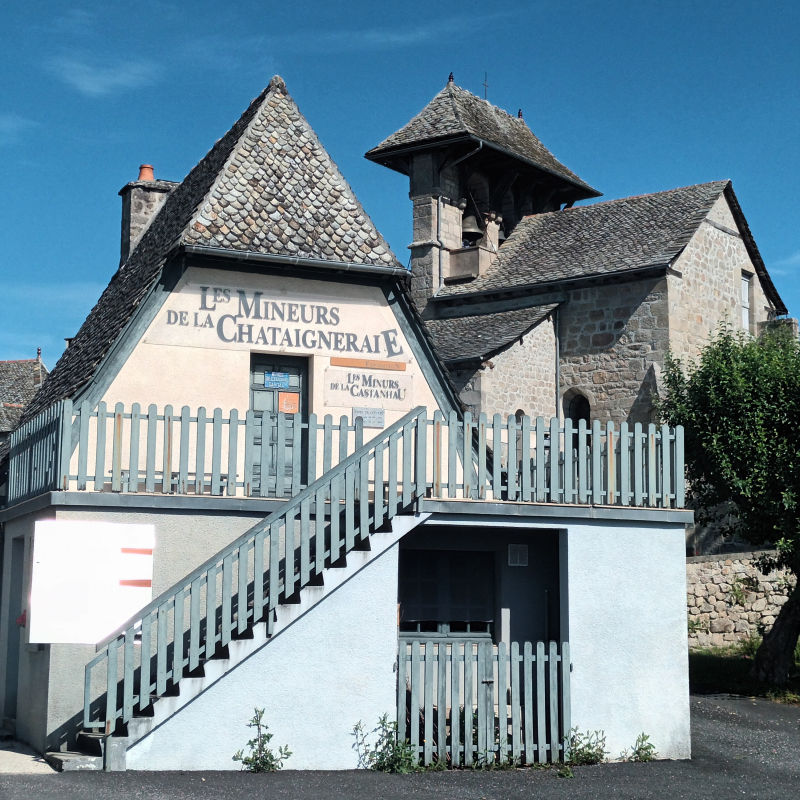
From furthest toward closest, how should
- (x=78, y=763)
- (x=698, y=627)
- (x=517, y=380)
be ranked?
(x=517, y=380)
(x=698, y=627)
(x=78, y=763)

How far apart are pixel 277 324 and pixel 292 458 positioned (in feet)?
9.02

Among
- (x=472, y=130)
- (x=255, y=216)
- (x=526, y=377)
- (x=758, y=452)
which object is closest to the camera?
(x=255, y=216)

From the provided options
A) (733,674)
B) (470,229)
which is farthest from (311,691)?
(470,229)

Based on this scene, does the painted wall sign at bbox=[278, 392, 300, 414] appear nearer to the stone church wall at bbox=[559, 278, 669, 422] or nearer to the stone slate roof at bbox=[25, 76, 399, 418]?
the stone slate roof at bbox=[25, 76, 399, 418]

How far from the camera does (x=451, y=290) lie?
97.5 feet

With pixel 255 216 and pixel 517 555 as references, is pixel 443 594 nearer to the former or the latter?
pixel 517 555

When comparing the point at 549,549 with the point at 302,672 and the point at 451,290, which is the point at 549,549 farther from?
the point at 451,290

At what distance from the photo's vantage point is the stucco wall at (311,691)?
988 centimetres

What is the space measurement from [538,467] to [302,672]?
10.5 ft

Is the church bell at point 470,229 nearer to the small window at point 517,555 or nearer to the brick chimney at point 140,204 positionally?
the brick chimney at point 140,204

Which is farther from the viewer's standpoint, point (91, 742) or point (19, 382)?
point (19, 382)

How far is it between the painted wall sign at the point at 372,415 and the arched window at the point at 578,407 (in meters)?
14.1

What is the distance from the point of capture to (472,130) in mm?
30422

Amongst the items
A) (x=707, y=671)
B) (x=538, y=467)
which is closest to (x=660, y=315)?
(x=707, y=671)
